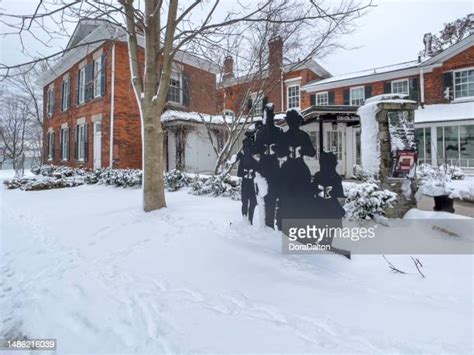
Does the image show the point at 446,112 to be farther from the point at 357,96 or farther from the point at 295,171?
the point at 295,171

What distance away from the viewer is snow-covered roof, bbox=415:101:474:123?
508 inches

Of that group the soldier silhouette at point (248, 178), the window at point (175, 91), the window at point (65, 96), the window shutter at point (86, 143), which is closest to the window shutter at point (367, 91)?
the window at point (175, 91)

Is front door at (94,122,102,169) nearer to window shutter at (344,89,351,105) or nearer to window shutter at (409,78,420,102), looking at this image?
window shutter at (344,89,351,105)

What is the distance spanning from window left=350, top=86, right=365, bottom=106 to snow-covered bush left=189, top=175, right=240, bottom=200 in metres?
13.0

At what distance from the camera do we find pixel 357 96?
56.5ft

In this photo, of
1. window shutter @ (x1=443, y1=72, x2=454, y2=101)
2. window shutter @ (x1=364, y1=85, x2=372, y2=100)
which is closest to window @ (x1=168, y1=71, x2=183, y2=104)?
window shutter @ (x1=364, y1=85, x2=372, y2=100)

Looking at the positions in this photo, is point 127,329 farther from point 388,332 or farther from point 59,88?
point 59,88

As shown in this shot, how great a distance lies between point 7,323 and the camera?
2.30 metres

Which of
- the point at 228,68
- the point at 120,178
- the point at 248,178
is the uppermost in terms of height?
the point at 228,68

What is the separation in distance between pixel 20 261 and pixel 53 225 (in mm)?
1709

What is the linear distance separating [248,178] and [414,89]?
15.4 metres

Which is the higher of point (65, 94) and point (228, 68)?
point (65, 94)

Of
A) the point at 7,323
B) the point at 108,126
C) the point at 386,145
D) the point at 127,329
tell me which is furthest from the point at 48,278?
the point at 108,126

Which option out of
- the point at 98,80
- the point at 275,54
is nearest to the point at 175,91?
the point at 98,80
